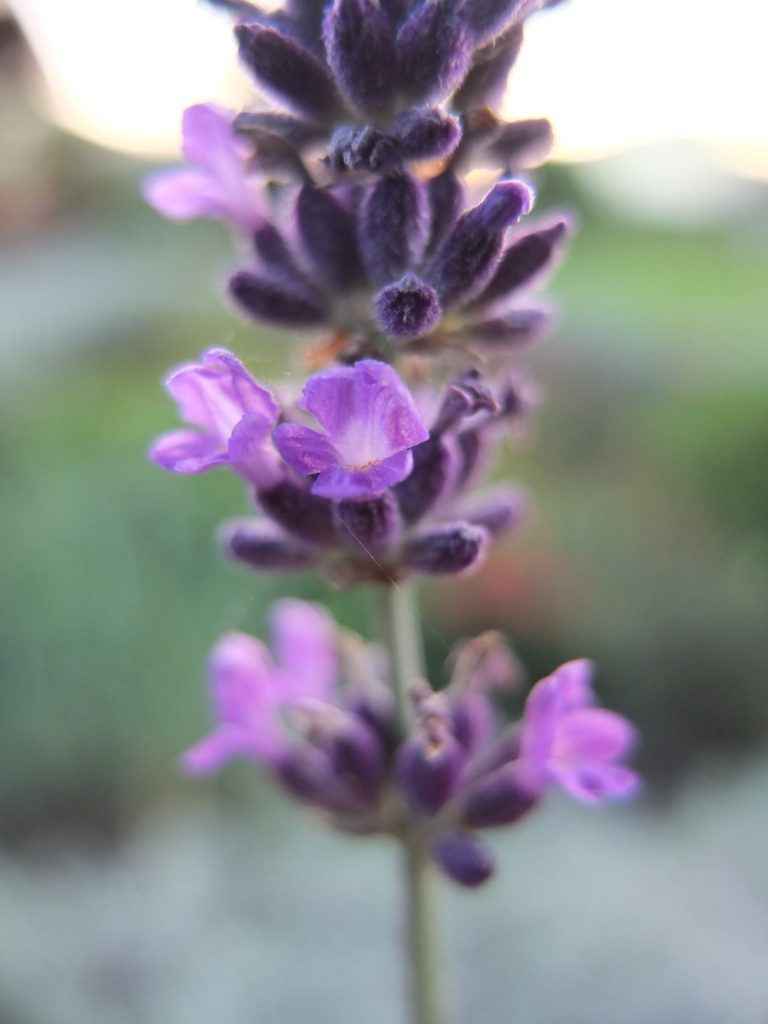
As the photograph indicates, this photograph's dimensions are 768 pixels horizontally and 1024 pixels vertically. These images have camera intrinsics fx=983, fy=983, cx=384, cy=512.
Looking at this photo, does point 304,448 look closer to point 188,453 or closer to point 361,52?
point 188,453

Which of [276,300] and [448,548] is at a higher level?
[276,300]

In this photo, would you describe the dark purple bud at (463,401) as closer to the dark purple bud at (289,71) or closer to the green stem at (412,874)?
the green stem at (412,874)

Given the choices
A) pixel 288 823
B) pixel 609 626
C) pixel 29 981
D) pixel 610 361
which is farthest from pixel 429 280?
pixel 610 361

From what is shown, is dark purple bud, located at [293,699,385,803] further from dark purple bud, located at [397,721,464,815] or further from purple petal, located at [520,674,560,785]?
purple petal, located at [520,674,560,785]

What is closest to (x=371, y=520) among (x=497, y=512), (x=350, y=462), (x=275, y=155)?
(x=350, y=462)

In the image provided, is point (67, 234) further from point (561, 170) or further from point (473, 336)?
point (473, 336)
